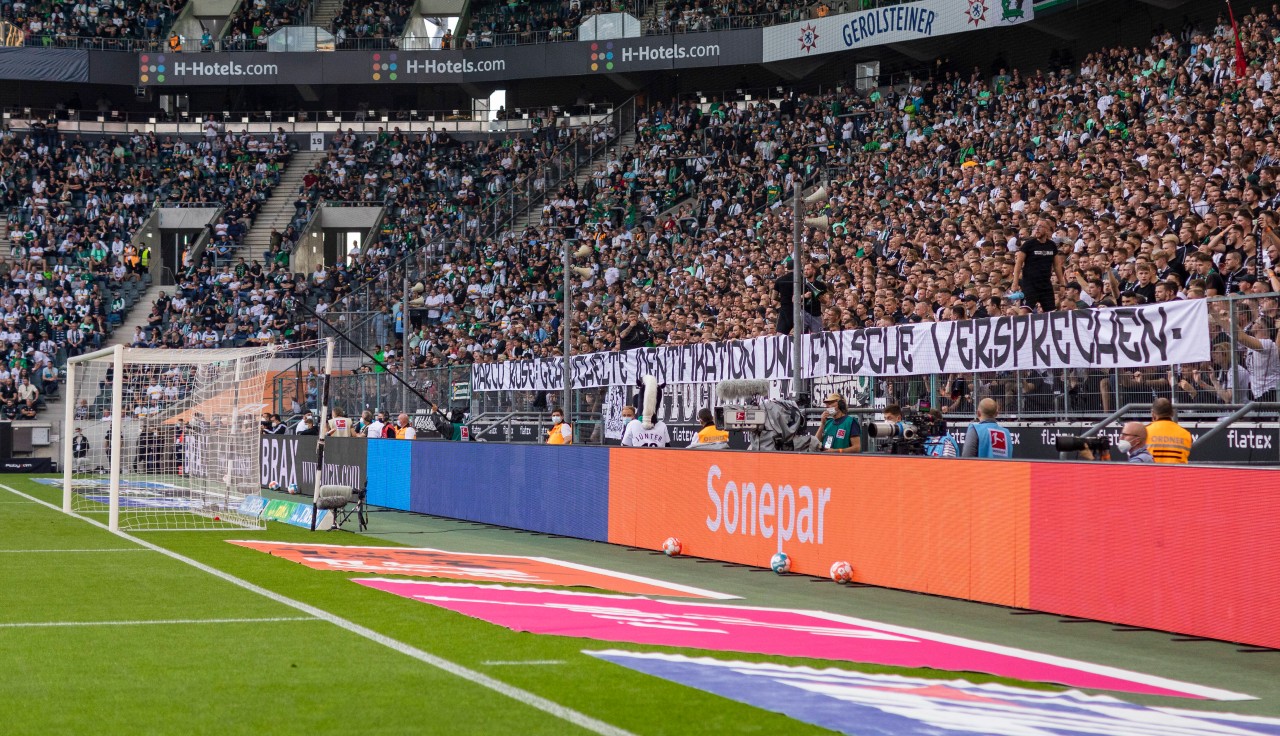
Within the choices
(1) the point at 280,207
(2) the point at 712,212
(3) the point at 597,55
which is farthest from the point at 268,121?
(2) the point at 712,212

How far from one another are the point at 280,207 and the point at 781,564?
44168mm

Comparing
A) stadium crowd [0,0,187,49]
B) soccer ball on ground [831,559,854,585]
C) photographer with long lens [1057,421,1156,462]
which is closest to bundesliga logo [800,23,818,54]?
stadium crowd [0,0,187,49]

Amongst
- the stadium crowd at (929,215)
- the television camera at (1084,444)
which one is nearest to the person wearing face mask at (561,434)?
the stadium crowd at (929,215)

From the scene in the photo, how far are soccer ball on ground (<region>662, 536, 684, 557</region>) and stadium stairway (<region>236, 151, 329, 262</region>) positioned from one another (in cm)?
3908

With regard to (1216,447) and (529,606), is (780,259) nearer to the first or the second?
(1216,447)

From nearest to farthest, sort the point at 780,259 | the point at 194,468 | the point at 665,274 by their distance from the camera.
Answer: the point at 194,468
the point at 780,259
the point at 665,274

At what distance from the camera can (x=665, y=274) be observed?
3306 centimetres

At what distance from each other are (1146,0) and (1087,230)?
1694cm

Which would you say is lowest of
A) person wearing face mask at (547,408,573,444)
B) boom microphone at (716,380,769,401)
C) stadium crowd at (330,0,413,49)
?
person wearing face mask at (547,408,573,444)

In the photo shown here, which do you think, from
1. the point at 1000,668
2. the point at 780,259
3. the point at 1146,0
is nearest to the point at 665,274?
the point at 780,259

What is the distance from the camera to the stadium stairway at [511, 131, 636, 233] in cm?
4450

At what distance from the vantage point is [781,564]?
47.8 ft

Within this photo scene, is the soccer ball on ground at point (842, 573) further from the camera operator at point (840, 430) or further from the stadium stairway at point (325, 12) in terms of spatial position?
the stadium stairway at point (325, 12)

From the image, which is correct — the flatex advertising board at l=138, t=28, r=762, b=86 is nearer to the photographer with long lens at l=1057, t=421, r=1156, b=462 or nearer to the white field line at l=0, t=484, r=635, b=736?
the photographer with long lens at l=1057, t=421, r=1156, b=462
